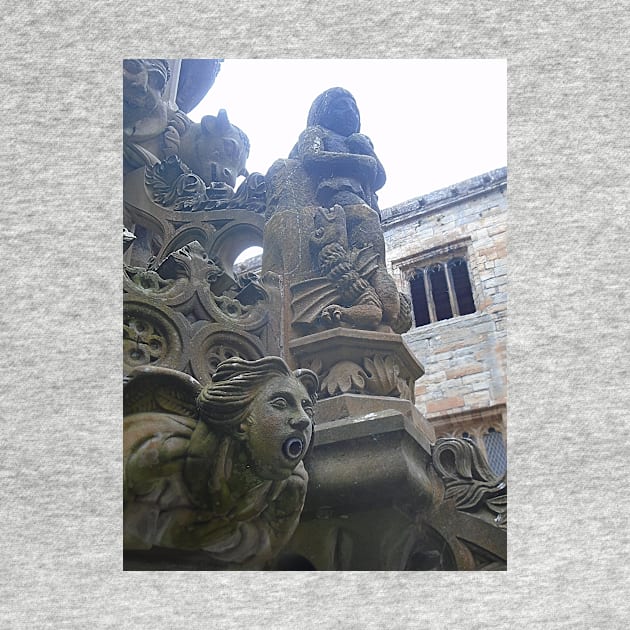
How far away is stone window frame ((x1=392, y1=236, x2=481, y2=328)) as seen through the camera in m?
8.58

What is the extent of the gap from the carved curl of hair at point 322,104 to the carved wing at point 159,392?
4.06 ft

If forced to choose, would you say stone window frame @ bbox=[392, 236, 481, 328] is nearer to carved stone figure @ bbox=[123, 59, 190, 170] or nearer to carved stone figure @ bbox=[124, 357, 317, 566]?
carved stone figure @ bbox=[123, 59, 190, 170]

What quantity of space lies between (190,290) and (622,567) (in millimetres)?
1246

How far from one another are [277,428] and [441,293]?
6820 millimetres

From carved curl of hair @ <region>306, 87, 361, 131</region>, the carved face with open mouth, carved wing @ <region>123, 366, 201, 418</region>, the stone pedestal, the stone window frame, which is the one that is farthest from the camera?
the stone window frame

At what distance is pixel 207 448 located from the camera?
2023mm

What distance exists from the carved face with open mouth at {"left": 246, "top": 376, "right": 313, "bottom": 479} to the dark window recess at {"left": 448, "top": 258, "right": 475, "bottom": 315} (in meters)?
6.61

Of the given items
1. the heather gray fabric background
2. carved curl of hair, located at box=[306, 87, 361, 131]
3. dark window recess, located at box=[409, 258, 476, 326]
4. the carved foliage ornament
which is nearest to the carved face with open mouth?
the heather gray fabric background

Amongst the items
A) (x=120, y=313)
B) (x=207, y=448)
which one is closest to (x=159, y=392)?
(x=207, y=448)

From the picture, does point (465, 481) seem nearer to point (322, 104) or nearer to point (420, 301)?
point (322, 104)

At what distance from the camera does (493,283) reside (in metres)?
8.40

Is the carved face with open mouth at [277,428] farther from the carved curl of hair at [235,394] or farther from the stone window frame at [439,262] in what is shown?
the stone window frame at [439,262]

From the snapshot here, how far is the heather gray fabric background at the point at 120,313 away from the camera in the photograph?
215 centimetres

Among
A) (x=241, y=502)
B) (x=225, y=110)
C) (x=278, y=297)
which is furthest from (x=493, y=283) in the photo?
(x=241, y=502)
